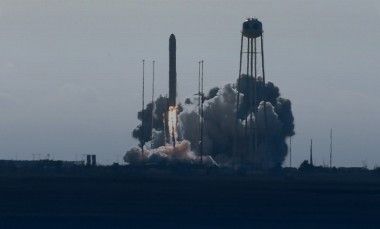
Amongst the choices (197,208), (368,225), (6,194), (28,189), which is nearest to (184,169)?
(28,189)

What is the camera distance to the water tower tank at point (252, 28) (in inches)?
6063

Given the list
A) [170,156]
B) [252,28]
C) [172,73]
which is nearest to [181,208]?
[252,28]

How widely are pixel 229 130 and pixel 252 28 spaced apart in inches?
1246

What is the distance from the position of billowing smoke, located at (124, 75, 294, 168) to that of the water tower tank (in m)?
13.0

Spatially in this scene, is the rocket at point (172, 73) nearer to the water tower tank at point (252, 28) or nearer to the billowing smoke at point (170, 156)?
the billowing smoke at point (170, 156)

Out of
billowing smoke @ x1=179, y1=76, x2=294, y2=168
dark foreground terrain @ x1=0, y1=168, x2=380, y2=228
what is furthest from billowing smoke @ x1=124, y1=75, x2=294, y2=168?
dark foreground terrain @ x1=0, y1=168, x2=380, y2=228

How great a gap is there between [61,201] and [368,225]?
21.8 metres

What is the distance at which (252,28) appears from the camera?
15450cm

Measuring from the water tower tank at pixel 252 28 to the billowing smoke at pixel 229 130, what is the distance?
1300 cm

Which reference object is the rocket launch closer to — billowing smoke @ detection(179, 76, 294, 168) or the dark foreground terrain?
billowing smoke @ detection(179, 76, 294, 168)

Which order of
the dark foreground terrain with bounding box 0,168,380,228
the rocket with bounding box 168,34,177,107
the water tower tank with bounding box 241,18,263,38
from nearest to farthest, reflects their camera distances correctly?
A: the dark foreground terrain with bounding box 0,168,380,228 → the water tower tank with bounding box 241,18,263,38 → the rocket with bounding box 168,34,177,107

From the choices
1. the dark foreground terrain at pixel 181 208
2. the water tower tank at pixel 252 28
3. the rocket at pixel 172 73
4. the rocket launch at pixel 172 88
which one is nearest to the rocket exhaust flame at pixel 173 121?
the rocket launch at pixel 172 88

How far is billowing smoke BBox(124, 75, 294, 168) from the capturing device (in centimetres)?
17188

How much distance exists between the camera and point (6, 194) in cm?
8381
